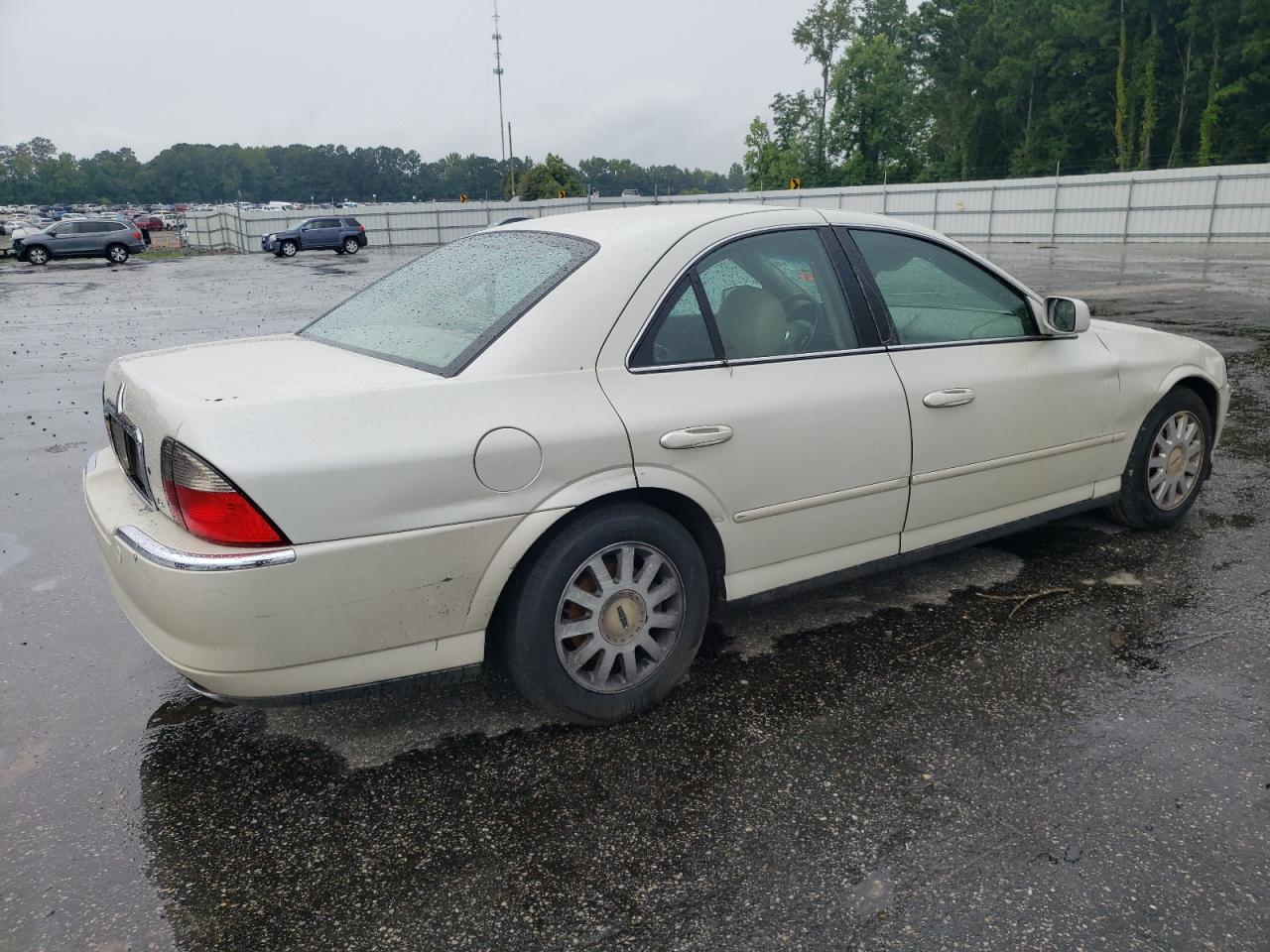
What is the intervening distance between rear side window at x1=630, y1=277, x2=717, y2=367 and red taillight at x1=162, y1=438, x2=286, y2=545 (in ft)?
3.87

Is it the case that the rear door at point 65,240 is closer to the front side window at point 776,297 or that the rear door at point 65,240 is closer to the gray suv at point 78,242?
the gray suv at point 78,242

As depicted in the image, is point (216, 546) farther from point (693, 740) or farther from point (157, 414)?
point (693, 740)

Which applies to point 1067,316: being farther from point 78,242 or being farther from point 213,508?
point 78,242

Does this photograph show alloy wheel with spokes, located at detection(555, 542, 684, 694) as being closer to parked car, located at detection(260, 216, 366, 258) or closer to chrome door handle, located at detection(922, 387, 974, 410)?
chrome door handle, located at detection(922, 387, 974, 410)

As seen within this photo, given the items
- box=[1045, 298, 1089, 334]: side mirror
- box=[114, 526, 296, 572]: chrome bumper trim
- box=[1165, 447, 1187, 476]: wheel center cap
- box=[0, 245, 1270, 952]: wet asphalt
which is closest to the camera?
box=[0, 245, 1270, 952]: wet asphalt

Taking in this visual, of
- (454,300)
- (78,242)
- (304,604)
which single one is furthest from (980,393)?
(78,242)

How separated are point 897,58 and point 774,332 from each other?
7829 centimetres

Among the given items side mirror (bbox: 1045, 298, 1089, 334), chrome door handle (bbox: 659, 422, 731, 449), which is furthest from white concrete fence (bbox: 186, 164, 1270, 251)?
chrome door handle (bbox: 659, 422, 731, 449)

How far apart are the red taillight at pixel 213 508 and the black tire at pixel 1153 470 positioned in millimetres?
3708

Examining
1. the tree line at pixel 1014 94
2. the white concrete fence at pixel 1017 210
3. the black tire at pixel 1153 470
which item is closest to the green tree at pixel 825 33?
the tree line at pixel 1014 94

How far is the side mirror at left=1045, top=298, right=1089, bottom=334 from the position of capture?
3.96 metres

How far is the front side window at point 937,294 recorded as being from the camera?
3.64m

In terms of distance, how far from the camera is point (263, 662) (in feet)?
8.32

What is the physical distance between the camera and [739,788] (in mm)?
2723
